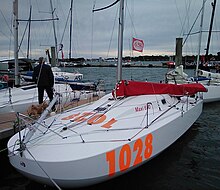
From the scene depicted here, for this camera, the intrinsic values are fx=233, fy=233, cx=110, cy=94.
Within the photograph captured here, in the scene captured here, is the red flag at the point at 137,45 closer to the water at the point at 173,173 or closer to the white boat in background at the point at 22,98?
the white boat in background at the point at 22,98

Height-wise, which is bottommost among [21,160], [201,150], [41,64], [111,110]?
[201,150]

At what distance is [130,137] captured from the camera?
3770 millimetres

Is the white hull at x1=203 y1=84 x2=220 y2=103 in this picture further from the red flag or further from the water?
the red flag

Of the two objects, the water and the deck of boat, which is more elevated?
the deck of boat

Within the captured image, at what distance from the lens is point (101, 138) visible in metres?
3.75

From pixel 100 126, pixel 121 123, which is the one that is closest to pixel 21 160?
pixel 100 126

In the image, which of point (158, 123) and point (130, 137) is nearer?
point (130, 137)

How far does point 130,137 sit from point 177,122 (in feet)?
5.74

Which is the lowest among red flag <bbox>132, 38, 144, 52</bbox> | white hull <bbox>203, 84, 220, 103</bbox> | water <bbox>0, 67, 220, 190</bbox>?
water <bbox>0, 67, 220, 190</bbox>

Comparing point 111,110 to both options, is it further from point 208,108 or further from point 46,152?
point 208,108

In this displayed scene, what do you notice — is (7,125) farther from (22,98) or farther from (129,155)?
(129,155)

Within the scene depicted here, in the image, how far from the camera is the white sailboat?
3.14m

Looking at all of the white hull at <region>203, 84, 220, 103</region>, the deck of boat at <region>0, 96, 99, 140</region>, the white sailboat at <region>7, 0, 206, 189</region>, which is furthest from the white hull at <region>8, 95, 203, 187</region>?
the white hull at <region>203, 84, 220, 103</region>

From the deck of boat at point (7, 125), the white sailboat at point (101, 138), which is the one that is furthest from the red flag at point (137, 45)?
the deck of boat at point (7, 125)
